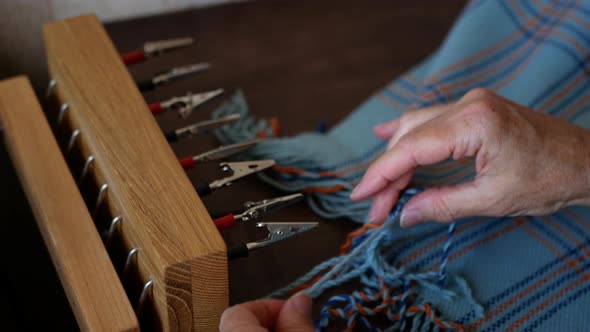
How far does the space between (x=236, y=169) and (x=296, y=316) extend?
0.16 m

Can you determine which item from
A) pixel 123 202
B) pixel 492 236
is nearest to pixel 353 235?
pixel 492 236

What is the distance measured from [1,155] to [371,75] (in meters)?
0.54

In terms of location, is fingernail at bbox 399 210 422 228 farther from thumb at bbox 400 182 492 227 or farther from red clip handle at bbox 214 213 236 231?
red clip handle at bbox 214 213 236 231

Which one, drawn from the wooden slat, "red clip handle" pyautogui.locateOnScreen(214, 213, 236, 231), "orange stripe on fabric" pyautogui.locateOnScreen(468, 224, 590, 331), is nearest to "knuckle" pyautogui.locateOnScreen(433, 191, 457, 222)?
"orange stripe on fabric" pyautogui.locateOnScreen(468, 224, 590, 331)

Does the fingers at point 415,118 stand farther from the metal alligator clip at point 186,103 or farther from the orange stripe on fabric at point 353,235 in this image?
the metal alligator clip at point 186,103

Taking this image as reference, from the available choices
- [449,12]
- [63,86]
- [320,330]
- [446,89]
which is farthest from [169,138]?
[449,12]

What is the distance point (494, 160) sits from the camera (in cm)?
66

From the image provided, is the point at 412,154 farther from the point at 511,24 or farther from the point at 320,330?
the point at 511,24

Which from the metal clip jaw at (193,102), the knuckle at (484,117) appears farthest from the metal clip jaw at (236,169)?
the knuckle at (484,117)

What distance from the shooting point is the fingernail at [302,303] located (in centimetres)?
64

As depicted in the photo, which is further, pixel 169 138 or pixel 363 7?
pixel 363 7

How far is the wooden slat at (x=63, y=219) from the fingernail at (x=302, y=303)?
150 mm

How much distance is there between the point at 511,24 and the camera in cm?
98

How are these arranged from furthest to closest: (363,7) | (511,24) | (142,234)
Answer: (363,7), (511,24), (142,234)
